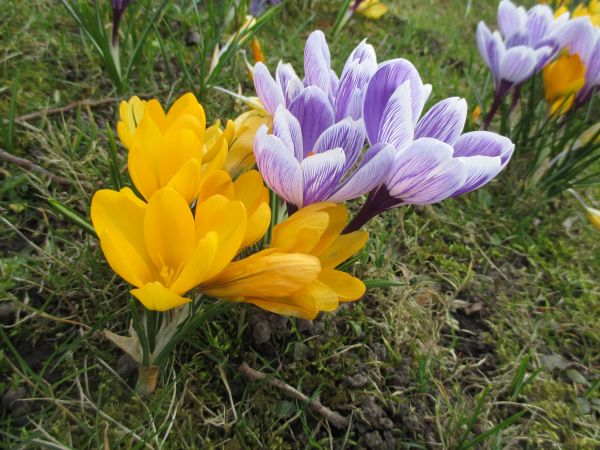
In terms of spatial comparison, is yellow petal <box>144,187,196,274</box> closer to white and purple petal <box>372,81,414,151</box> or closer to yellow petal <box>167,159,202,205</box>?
yellow petal <box>167,159,202,205</box>

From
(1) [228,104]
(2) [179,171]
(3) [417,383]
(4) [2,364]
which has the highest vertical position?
(2) [179,171]

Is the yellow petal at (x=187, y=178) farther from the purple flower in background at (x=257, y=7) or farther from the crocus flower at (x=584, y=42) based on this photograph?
the purple flower in background at (x=257, y=7)

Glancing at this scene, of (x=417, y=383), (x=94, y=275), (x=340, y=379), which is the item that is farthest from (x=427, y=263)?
(x=94, y=275)

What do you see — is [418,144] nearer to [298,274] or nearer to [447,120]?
[447,120]

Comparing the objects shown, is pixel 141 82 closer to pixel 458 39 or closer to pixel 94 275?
pixel 94 275

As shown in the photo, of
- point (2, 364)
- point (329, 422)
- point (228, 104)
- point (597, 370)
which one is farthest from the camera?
point (228, 104)

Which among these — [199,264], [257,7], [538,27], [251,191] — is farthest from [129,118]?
[257,7]
